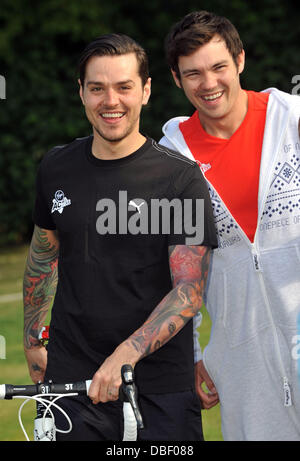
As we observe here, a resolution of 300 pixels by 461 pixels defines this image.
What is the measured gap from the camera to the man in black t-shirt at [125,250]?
13.3 ft

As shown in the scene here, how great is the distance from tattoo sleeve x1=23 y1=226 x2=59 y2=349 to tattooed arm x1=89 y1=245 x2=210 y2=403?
0.87 metres

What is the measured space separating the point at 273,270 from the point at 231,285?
0.80 feet

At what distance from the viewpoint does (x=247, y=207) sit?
4.53 m

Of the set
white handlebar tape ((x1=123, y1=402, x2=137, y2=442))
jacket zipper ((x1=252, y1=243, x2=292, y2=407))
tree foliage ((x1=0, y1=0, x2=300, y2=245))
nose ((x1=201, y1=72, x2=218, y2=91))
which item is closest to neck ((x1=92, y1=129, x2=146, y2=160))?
nose ((x1=201, y1=72, x2=218, y2=91))

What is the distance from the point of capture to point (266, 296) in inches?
177

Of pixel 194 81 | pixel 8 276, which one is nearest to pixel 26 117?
pixel 8 276

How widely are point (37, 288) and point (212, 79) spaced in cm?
139

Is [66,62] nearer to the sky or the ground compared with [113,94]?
nearer to the sky

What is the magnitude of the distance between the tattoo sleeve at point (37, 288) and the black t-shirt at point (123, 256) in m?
0.40

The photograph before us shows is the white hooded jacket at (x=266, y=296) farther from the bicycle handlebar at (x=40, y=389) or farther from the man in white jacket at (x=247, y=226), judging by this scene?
the bicycle handlebar at (x=40, y=389)

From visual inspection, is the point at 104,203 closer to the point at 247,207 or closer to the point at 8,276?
the point at 247,207

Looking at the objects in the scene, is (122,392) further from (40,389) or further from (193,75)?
(193,75)

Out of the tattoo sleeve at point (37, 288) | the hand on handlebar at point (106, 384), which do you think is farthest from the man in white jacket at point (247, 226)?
the hand on handlebar at point (106, 384)

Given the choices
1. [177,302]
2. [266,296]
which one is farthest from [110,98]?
[266,296]
